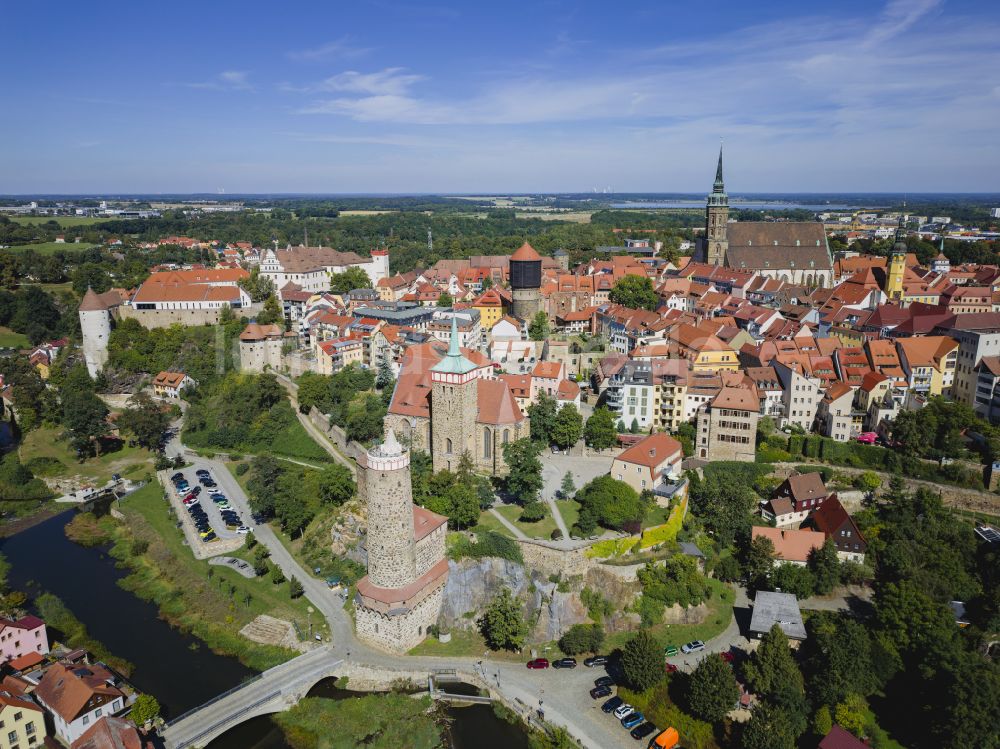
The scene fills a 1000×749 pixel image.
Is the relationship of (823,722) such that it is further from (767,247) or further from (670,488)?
(767,247)

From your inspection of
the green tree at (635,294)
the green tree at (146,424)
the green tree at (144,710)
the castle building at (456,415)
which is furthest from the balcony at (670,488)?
the green tree at (146,424)

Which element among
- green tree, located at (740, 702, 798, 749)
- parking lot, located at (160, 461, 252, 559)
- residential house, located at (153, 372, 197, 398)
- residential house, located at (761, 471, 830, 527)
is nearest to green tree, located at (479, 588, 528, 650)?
green tree, located at (740, 702, 798, 749)

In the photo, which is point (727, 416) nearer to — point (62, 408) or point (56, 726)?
point (56, 726)

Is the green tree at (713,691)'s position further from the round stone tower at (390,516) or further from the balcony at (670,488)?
the round stone tower at (390,516)

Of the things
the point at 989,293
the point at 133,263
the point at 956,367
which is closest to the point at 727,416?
the point at 956,367

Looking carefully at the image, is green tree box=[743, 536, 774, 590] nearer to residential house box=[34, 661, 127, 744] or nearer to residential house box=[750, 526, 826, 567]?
residential house box=[750, 526, 826, 567]
